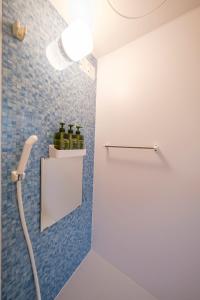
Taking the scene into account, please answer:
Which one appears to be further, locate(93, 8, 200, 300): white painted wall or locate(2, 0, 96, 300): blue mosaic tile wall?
locate(93, 8, 200, 300): white painted wall

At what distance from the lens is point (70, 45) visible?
989 mm

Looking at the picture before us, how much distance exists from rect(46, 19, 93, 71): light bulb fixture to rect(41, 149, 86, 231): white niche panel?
0.62 meters

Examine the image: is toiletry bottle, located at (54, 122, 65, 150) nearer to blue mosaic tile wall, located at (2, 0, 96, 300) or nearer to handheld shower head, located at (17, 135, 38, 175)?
blue mosaic tile wall, located at (2, 0, 96, 300)

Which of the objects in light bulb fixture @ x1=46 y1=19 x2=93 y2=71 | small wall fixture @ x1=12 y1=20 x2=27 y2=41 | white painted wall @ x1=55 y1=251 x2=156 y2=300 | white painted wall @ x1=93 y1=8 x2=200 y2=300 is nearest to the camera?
small wall fixture @ x1=12 y1=20 x2=27 y2=41

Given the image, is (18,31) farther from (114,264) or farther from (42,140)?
(114,264)

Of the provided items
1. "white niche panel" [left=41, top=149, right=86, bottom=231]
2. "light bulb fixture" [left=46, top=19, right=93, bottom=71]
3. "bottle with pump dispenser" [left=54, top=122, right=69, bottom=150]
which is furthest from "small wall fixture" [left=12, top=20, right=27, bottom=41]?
"white niche panel" [left=41, top=149, right=86, bottom=231]

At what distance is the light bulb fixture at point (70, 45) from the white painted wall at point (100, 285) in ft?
5.70

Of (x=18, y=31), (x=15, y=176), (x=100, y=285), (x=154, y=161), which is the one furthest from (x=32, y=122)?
(x=100, y=285)

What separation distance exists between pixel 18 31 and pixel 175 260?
1.73m

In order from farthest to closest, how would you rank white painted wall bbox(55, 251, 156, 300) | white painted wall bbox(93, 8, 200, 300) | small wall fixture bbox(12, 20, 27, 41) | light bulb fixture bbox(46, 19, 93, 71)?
white painted wall bbox(55, 251, 156, 300)
white painted wall bbox(93, 8, 200, 300)
light bulb fixture bbox(46, 19, 93, 71)
small wall fixture bbox(12, 20, 27, 41)

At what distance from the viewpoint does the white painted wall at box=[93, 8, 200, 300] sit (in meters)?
1.09

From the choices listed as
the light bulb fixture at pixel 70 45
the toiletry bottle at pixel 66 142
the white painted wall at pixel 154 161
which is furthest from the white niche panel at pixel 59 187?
the light bulb fixture at pixel 70 45

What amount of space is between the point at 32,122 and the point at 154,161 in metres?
0.94

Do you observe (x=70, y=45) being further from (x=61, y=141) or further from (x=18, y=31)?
(x=61, y=141)
